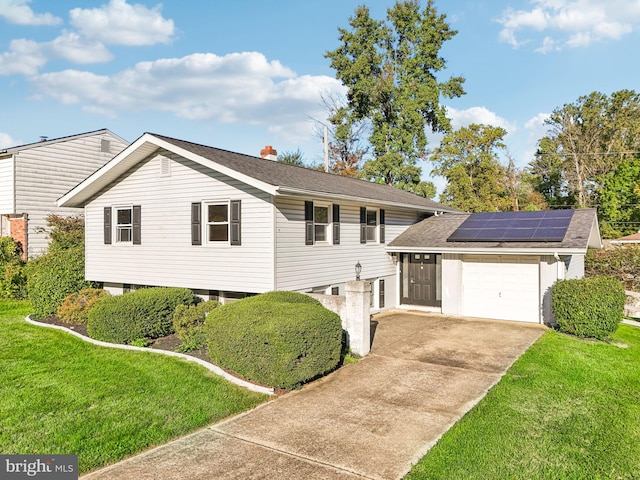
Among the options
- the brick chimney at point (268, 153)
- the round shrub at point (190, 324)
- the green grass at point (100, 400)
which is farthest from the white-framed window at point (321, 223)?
the green grass at point (100, 400)

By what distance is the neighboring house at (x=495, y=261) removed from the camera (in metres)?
13.2

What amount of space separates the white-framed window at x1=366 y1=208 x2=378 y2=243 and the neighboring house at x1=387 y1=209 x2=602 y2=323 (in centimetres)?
98

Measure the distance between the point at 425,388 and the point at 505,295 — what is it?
7947mm

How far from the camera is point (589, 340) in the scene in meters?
11.3

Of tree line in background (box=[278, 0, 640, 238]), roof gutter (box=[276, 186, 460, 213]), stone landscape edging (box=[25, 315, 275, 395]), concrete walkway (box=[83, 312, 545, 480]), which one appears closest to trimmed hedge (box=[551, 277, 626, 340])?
concrete walkway (box=[83, 312, 545, 480])

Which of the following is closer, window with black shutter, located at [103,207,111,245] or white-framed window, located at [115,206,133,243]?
white-framed window, located at [115,206,133,243]

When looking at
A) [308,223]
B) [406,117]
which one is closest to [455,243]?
[308,223]

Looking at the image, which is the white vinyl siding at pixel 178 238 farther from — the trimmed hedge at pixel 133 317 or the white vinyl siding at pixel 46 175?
the white vinyl siding at pixel 46 175

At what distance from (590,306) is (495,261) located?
353 cm

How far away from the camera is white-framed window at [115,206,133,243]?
45.8ft

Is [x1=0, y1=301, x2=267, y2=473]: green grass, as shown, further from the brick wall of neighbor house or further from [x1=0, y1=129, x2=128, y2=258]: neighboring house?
[x1=0, y1=129, x2=128, y2=258]: neighboring house

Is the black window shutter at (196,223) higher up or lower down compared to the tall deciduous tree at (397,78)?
lower down

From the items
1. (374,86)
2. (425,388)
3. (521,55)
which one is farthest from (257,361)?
(374,86)

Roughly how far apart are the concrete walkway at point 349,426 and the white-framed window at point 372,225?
18.7 ft
